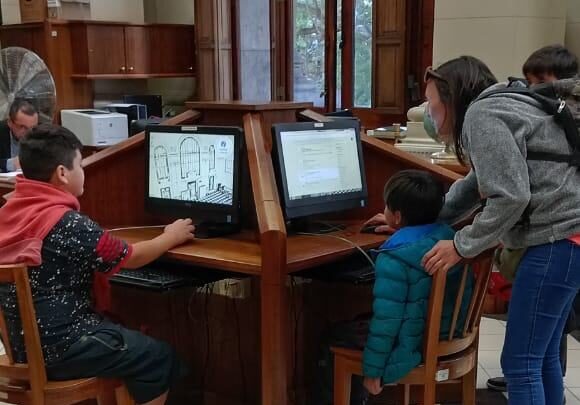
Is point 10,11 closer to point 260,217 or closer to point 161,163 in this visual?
point 161,163

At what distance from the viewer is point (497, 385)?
302 cm

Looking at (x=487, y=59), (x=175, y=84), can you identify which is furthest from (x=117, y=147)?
(x=175, y=84)

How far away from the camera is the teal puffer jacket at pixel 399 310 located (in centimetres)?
200

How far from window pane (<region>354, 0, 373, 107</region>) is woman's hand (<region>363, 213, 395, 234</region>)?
12.7 feet

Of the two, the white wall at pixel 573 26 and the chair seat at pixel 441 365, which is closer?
the chair seat at pixel 441 365

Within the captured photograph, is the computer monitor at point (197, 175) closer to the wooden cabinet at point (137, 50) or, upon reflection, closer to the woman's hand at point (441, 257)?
the woman's hand at point (441, 257)

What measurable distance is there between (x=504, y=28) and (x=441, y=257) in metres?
3.36

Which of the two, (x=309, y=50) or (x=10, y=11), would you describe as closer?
(x=309, y=50)

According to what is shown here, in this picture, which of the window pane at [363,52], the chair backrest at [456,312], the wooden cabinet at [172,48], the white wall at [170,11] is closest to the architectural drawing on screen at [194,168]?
the chair backrest at [456,312]

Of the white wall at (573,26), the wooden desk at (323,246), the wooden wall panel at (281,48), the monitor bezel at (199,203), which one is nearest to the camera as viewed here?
the wooden desk at (323,246)

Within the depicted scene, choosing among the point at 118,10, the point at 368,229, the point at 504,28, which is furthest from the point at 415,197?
the point at 118,10

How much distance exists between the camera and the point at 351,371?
219 centimetres

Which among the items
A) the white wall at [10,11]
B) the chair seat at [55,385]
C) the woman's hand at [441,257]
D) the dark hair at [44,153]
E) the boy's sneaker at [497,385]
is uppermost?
the white wall at [10,11]

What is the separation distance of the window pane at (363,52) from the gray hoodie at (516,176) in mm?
4533
